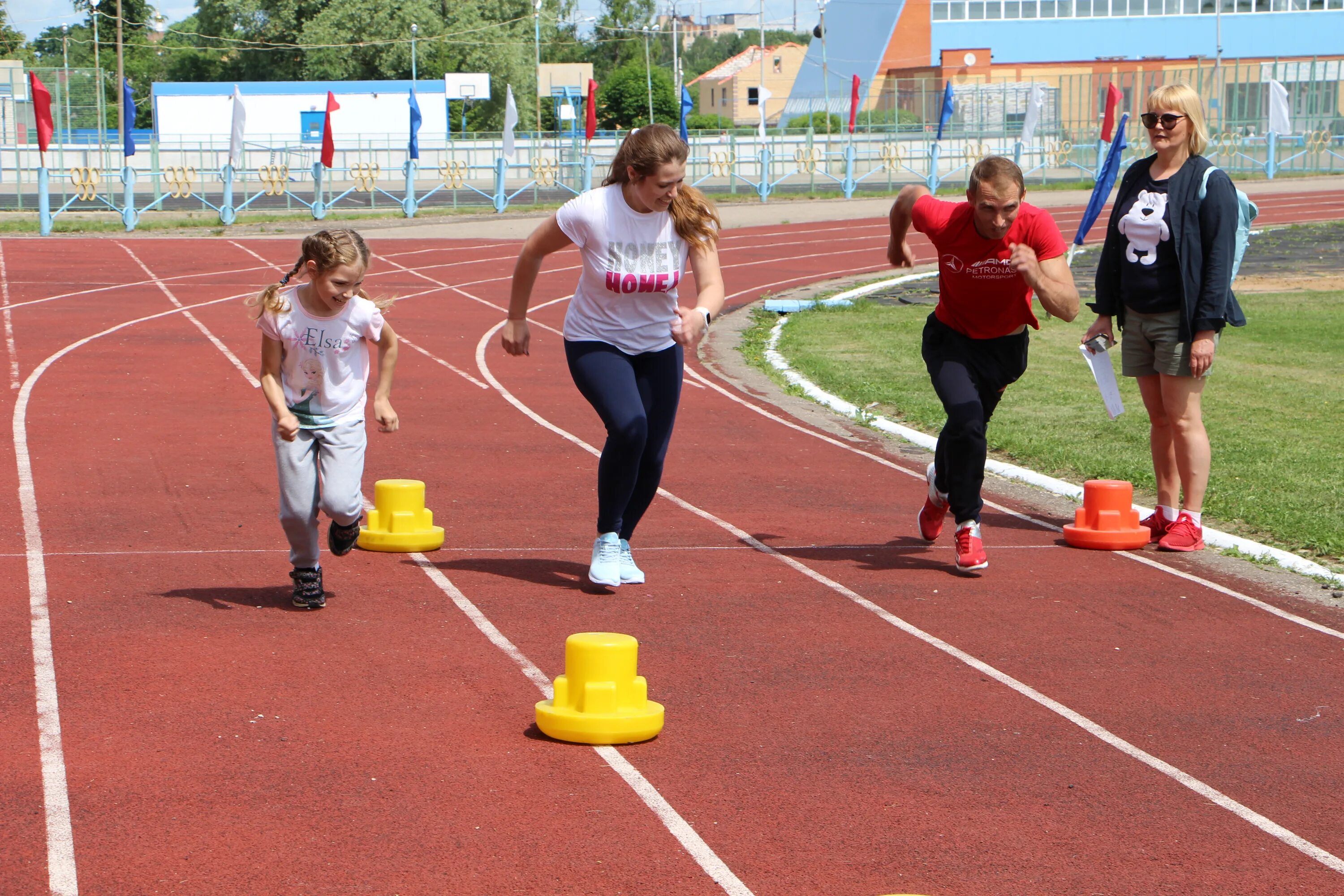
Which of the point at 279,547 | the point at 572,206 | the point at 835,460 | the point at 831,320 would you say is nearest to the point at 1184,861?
the point at 572,206

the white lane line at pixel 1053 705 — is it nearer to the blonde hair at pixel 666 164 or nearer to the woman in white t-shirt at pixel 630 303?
the woman in white t-shirt at pixel 630 303

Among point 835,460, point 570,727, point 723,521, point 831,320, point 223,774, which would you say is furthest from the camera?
point 831,320

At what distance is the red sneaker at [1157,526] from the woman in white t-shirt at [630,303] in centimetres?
271

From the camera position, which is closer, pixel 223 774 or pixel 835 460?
pixel 223 774

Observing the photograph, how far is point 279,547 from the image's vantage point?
720cm

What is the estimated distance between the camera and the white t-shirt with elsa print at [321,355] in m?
5.93

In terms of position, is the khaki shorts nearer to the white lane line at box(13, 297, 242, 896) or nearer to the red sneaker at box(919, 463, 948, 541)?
the red sneaker at box(919, 463, 948, 541)

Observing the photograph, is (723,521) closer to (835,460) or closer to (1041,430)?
(835,460)

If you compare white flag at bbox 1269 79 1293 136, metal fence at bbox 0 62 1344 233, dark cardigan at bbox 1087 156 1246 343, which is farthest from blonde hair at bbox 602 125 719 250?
white flag at bbox 1269 79 1293 136

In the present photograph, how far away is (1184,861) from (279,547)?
463 cm

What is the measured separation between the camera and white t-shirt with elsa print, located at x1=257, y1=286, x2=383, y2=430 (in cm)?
593

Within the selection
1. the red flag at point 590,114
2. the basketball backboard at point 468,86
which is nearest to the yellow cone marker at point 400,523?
the red flag at point 590,114

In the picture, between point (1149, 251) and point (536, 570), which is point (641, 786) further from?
point (1149, 251)

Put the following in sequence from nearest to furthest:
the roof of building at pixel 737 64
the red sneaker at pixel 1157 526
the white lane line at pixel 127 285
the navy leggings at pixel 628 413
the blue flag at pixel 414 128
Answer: the navy leggings at pixel 628 413, the red sneaker at pixel 1157 526, the white lane line at pixel 127 285, the blue flag at pixel 414 128, the roof of building at pixel 737 64
